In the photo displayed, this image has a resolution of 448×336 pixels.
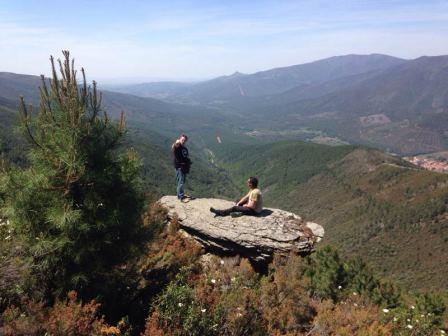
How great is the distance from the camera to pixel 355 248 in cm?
12669

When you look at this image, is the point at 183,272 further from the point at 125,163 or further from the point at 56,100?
the point at 56,100

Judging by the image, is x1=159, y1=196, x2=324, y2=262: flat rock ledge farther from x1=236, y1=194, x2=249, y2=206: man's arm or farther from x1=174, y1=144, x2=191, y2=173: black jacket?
x1=174, y1=144, x2=191, y2=173: black jacket

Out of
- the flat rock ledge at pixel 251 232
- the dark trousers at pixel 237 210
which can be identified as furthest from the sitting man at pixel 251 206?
the flat rock ledge at pixel 251 232

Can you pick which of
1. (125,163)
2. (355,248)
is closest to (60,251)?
(125,163)

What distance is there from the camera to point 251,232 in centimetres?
1373

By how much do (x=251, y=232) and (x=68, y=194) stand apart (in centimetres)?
709

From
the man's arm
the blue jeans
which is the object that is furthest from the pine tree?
the blue jeans

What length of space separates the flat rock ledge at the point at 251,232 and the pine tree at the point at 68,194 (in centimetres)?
497

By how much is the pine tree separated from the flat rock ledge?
497cm

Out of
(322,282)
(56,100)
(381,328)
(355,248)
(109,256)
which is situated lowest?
(355,248)

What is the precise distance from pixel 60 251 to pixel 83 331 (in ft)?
6.51

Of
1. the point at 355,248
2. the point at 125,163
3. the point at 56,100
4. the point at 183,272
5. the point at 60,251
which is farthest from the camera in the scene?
the point at 355,248

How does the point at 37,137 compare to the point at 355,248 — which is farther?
the point at 355,248

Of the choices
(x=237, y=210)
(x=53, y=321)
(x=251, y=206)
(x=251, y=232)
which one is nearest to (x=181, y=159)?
(x=237, y=210)
